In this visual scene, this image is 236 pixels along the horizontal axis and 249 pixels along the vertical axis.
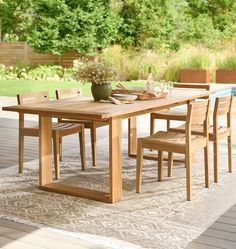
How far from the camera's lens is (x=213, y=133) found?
162 inches

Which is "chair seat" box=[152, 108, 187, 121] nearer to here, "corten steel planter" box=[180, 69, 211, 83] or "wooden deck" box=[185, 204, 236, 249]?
"wooden deck" box=[185, 204, 236, 249]

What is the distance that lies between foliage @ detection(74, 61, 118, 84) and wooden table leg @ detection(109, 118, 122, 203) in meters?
0.55

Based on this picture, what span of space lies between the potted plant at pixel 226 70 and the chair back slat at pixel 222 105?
21.9 feet

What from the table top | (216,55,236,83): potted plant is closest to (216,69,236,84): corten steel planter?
(216,55,236,83): potted plant

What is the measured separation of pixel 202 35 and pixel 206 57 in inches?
232

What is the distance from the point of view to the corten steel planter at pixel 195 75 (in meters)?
10.7

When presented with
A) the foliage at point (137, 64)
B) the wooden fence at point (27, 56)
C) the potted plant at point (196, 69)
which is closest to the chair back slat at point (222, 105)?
the potted plant at point (196, 69)

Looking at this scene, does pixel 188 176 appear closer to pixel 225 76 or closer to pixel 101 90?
pixel 101 90

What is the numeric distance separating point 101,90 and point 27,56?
11725 millimetres

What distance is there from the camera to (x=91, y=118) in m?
3.43

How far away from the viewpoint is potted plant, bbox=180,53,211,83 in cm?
1072

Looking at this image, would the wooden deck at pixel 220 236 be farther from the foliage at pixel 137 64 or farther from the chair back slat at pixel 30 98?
the foliage at pixel 137 64

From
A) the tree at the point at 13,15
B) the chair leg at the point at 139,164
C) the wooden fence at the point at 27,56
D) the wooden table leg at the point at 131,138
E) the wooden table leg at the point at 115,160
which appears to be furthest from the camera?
the tree at the point at 13,15

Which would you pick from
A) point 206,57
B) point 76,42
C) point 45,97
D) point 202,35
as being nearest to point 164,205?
point 45,97
